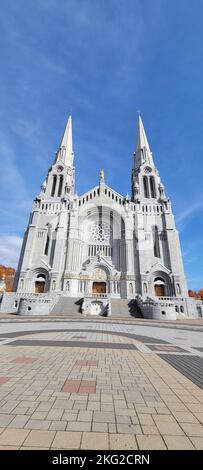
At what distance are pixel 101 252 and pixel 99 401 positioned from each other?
3043 cm

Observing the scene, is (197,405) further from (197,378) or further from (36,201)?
(36,201)

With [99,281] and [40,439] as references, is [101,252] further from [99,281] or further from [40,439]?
[40,439]

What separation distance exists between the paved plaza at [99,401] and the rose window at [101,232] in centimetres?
3006

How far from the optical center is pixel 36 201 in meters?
35.5

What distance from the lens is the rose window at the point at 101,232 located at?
35397 mm

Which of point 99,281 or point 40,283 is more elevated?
point 99,281

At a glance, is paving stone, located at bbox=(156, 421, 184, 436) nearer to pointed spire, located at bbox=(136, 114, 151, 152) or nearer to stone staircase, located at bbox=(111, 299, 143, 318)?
stone staircase, located at bbox=(111, 299, 143, 318)

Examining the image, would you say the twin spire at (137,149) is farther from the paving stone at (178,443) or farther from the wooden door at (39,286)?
the paving stone at (178,443)

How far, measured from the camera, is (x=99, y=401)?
285 centimetres

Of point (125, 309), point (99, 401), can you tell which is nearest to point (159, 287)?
point (125, 309)

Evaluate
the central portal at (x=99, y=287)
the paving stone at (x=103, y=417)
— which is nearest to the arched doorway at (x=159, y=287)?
the central portal at (x=99, y=287)

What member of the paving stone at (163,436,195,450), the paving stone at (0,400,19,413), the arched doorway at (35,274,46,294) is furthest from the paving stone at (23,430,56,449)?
the arched doorway at (35,274,46,294)

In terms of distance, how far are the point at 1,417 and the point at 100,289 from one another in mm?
28884
